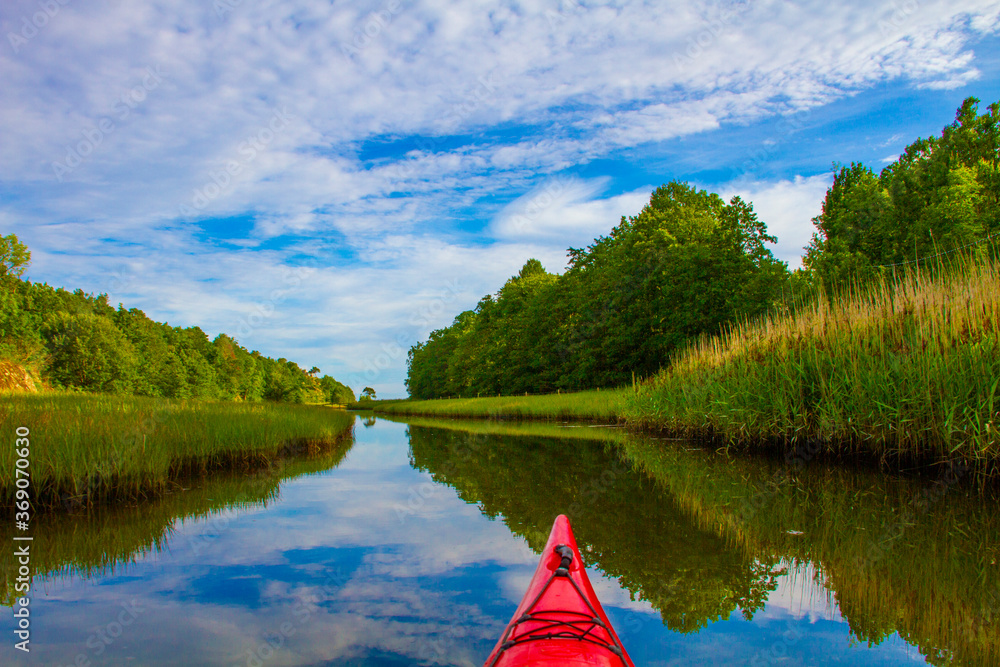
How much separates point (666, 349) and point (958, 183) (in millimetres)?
21791

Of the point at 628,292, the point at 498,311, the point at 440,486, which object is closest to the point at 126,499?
the point at 440,486

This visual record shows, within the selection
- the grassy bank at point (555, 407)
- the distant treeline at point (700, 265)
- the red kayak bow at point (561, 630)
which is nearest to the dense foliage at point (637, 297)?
the distant treeline at point (700, 265)

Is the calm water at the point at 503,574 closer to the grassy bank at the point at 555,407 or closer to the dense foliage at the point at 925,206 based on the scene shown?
the grassy bank at the point at 555,407

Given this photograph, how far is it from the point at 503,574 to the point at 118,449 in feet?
15.0

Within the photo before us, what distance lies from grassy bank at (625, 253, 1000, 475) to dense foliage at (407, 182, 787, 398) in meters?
16.2

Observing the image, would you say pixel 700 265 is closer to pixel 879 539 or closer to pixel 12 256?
pixel 879 539

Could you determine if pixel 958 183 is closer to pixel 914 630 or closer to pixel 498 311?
pixel 498 311

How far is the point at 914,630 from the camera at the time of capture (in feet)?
8.67

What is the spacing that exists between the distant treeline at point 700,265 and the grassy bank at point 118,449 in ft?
61.4

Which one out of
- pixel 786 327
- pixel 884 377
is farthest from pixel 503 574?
pixel 786 327

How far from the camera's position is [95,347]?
3553cm

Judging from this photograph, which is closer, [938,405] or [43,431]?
[43,431]

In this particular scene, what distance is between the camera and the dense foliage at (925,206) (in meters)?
30.2

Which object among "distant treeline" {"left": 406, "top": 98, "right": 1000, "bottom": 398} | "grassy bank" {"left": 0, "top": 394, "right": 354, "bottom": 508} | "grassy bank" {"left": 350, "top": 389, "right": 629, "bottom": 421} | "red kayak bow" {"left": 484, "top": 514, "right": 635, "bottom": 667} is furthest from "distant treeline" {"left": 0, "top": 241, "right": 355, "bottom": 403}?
"red kayak bow" {"left": 484, "top": 514, "right": 635, "bottom": 667}
